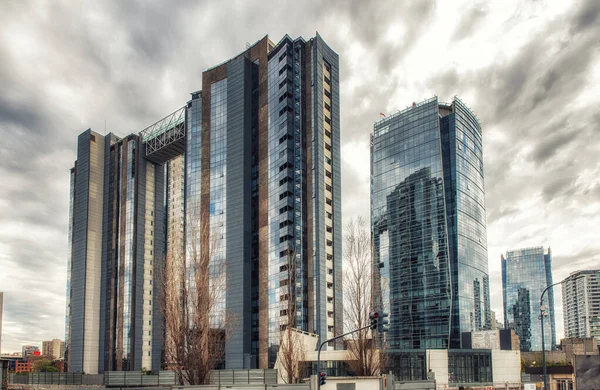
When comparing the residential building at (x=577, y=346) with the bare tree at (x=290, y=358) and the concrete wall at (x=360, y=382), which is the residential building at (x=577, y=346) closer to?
the bare tree at (x=290, y=358)

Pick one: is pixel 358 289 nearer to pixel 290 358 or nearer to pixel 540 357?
pixel 290 358

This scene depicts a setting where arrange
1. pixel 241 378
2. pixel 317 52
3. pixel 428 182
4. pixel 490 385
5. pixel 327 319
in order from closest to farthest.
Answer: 1. pixel 241 378
2. pixel 490 385
3. pixel 327 319
4. pixel 317 52
5. pixel 428 182

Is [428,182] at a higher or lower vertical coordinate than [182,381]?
higher

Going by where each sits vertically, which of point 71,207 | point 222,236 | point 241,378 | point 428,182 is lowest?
point 241,378

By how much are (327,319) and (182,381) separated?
59.0 m

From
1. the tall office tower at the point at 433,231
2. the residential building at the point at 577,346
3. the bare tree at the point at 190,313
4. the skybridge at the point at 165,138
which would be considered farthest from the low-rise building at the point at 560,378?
the skybridge at the point at 165,138

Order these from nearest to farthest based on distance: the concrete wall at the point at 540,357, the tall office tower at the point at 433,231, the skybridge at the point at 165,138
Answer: the skybridge at the point at 165,138 → the concrete wall at the point at 540,357 → the tall office tower at the point at 433,231

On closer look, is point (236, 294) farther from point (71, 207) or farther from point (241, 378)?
point (71, 207)

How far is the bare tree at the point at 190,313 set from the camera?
114 ft

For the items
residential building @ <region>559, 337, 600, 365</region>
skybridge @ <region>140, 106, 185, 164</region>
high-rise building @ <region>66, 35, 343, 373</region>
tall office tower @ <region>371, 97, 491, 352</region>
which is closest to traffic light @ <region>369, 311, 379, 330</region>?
high-rise building @ <region>66, 35, 343, 373</region>

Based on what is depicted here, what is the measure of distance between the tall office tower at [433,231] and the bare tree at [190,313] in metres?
143

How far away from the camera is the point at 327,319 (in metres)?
91.6

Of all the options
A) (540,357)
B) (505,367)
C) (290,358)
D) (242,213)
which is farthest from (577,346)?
(290,358)

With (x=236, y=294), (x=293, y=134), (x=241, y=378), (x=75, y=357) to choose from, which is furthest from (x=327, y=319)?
(x=75, y=357)
